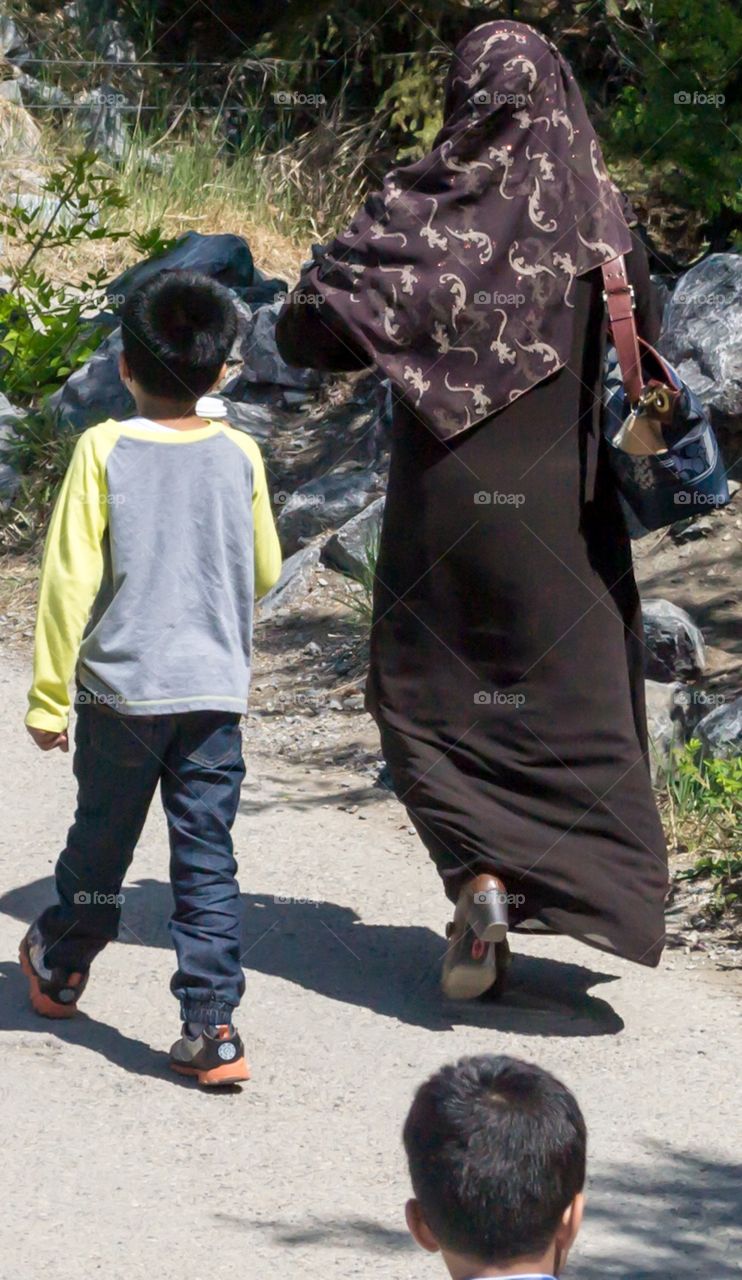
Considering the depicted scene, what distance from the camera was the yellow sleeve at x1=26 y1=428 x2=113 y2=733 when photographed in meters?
3.39

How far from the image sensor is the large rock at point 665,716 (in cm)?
524

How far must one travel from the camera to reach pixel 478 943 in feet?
12.5

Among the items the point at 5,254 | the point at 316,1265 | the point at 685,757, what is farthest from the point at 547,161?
the point at 5,254

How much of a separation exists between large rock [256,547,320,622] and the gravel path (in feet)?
6.75

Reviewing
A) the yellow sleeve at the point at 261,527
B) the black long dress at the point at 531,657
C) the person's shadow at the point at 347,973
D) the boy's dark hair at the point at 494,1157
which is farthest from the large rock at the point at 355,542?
the boy's dark hair at the point at 494,1157

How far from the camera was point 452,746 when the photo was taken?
387 cm

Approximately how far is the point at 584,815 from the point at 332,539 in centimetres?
331

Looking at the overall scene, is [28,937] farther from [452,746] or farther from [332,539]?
[332,539]

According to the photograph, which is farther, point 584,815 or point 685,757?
point 685,757
